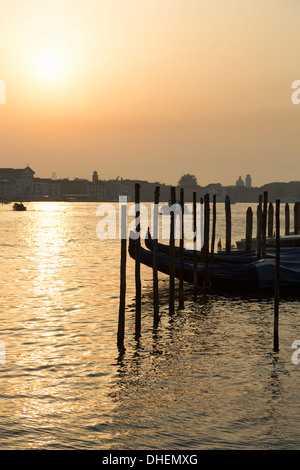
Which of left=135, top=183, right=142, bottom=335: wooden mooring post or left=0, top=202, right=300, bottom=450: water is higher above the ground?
left=135, top=183, right=142, bottom=335: wooden mooring post

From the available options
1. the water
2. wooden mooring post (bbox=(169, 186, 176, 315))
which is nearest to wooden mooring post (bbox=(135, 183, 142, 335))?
the water

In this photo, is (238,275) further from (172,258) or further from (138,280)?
(138,280)

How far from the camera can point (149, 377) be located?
12305 mm

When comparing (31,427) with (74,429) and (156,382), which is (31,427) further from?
(156,382)

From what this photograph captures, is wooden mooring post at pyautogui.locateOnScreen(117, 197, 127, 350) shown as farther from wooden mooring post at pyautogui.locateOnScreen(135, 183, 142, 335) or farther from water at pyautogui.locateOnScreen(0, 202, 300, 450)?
wooden mooring post at pyautogui.locateOnScreen(135, 183, 142, 335)

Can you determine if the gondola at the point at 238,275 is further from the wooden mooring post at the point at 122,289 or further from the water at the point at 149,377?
the wooden mooring post at the point at 122,289

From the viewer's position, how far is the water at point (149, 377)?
9531 mm

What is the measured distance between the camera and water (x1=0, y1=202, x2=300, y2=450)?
953 centimetres

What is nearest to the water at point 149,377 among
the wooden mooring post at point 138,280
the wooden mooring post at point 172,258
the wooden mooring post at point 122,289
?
the wooden mooring post at point 122,289

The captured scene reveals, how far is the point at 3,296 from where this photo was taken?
22734 millimetres

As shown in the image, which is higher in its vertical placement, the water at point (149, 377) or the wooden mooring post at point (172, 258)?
the wooden mooring post at point (172, 258)
